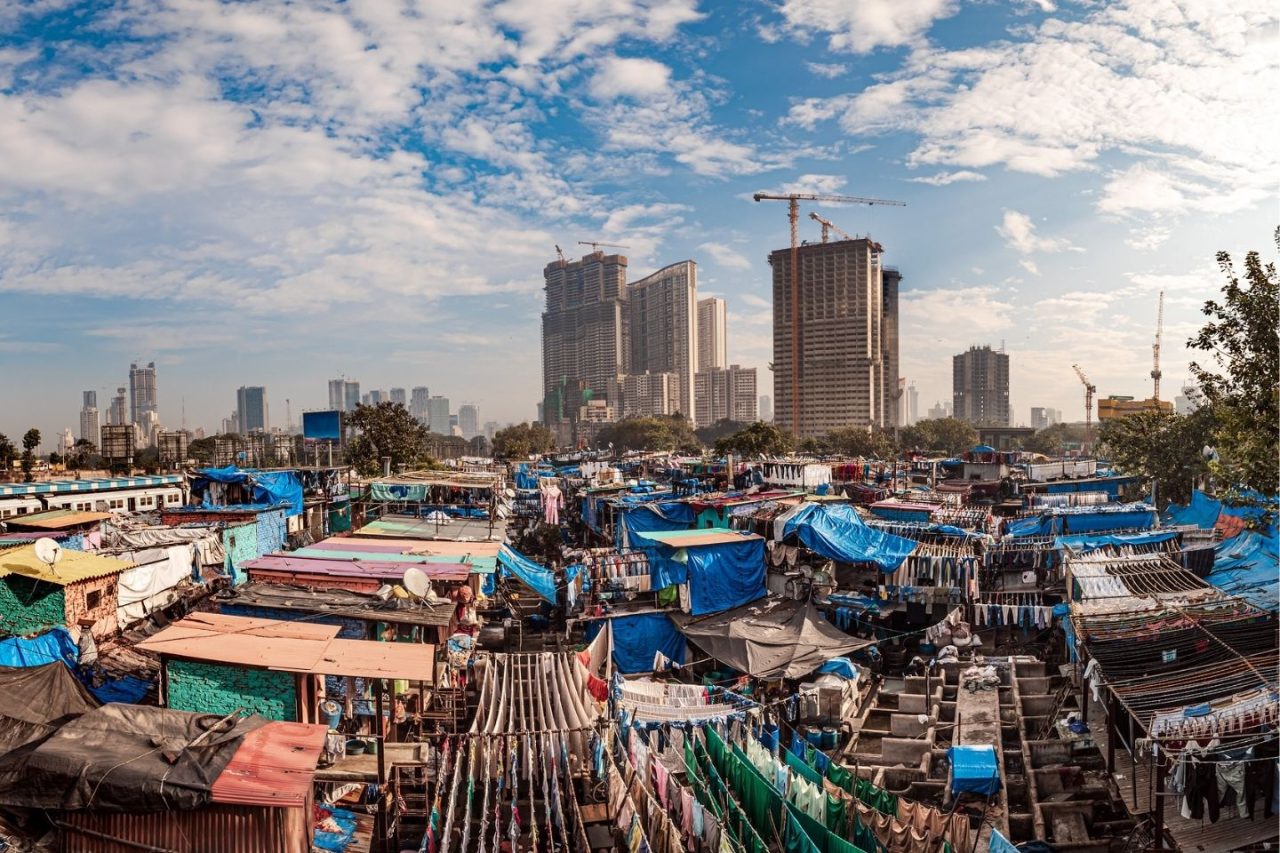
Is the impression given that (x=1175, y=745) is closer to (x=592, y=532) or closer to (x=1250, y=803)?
(x=1250, y=803)

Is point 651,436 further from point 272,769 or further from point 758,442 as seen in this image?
point 272,769

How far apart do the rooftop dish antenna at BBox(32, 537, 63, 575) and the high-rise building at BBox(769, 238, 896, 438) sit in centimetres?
12579

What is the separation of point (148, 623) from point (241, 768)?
10537mm

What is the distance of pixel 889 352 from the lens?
162m

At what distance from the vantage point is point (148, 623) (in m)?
15.1

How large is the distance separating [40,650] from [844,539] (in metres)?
15.9

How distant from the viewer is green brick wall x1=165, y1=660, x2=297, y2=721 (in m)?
9.05

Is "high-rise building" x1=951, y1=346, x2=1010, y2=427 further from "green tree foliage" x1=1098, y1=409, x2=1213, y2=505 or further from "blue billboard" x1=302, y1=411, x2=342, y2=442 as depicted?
"blue billboard" x1=302, y1=411, x2=342, y2=442

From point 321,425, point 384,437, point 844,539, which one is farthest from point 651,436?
point 844,539

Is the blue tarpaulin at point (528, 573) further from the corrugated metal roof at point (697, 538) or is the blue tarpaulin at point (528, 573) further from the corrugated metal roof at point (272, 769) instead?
the corrugated metal roof at point (272, 769)

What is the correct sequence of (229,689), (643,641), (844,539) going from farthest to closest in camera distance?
(844,539) < (643,641) < (229,689)

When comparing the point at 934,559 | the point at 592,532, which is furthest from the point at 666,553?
the point at 592,532

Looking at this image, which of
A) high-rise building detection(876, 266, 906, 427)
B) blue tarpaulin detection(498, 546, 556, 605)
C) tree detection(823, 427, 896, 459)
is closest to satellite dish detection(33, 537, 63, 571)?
blue tarpaulin detection(498, 546, 556, 605)

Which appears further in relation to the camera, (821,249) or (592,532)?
(821,249)
